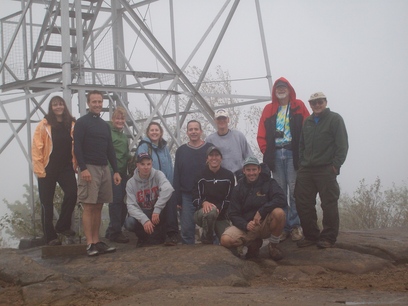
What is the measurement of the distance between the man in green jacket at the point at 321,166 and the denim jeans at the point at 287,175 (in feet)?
0.59

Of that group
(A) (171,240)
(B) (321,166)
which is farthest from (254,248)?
(B) (321,166)

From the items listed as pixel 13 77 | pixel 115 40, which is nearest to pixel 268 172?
pixel 13 77

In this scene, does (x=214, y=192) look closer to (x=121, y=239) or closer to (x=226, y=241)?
(x=226, y=241)

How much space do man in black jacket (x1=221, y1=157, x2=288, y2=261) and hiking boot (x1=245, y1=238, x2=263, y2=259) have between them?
0.37 feet

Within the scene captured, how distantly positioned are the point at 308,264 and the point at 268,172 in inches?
48.9

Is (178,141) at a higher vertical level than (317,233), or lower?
higher

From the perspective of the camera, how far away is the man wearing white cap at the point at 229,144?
799 cm

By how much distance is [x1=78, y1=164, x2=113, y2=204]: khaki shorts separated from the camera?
23.9 feet

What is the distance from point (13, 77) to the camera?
10.8m

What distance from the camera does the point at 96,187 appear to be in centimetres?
733

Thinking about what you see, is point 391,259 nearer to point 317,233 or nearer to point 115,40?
point 317,233

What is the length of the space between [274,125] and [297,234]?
1493 millimetres

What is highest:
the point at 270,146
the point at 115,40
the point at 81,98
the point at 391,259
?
the point at 115,40

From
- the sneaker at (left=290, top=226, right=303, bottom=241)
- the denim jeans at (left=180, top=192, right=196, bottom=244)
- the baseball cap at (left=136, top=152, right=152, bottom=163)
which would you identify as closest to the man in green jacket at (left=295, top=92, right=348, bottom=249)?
the sneaker at (left=290, top=226, right=303, bottom=241)
